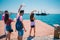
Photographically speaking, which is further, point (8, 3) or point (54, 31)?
point (54, 31)

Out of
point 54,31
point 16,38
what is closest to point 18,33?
point 16,38

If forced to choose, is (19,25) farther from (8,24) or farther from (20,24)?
(8,24)

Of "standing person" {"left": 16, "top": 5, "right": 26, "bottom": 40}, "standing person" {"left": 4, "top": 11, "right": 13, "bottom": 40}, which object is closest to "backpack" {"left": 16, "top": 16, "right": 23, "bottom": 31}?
"standing person" {"left": 16, "top": 5, "right": 26, "bottom": 40}

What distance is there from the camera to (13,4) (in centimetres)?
318

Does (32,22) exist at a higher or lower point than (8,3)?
lower

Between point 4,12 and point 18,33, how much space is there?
18.2 inches

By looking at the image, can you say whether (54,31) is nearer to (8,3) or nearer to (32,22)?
(32,22)

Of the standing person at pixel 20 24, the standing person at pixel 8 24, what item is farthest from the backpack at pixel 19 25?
the standing person at pixel 8 24

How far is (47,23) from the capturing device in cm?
334

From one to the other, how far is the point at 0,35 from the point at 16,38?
303 millimetres

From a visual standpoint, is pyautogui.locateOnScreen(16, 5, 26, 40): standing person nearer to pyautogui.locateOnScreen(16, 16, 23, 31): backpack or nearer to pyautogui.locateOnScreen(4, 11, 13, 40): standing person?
pyautogui.locateOnScreen(16, 16, 23, 31): backpack

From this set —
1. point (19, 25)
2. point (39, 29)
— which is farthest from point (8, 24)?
point (39, 29)

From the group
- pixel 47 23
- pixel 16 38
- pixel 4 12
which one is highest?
pixel 4 12

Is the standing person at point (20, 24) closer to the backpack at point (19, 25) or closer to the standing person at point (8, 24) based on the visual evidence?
the backpack at point (19, 25)
